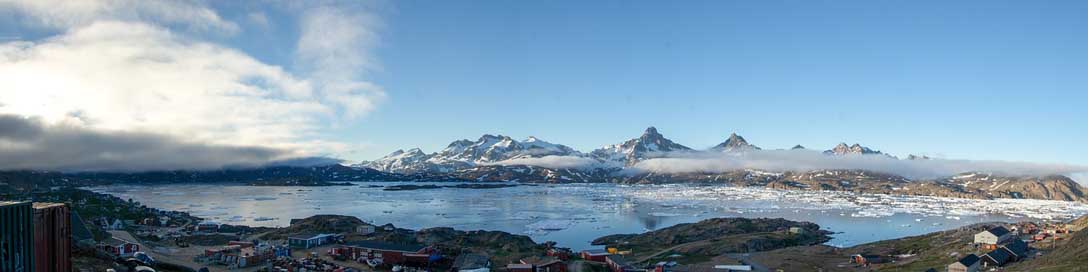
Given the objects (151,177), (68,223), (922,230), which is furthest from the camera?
(151,177)

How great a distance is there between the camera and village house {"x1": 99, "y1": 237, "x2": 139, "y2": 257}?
3131 centimetres

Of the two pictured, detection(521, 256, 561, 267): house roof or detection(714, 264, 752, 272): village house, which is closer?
detection(521, 256, 561, 267): house roof

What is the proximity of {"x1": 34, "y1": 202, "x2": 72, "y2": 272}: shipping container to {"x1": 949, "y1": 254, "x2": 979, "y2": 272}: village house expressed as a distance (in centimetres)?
3322

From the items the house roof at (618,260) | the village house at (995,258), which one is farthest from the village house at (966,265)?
the house roof at (618,260)

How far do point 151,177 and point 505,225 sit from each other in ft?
552

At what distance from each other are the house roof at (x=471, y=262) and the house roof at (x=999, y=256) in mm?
25034

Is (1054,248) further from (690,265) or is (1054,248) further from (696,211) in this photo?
(696,211)

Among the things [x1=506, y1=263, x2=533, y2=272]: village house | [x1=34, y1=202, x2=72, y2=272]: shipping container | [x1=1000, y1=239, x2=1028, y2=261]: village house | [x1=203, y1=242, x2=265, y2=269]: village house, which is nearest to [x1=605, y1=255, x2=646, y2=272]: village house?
[x1=506, y1=263, x2=533, y2=272]: village house

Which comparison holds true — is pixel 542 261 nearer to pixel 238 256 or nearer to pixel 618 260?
pixel 618 260

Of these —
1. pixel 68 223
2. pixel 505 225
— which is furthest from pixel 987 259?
pixel 505 225

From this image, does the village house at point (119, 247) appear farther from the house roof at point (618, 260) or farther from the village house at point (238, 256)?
the house roof at point (618, 260)

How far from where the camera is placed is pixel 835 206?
100500 mm

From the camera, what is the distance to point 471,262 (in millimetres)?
32844

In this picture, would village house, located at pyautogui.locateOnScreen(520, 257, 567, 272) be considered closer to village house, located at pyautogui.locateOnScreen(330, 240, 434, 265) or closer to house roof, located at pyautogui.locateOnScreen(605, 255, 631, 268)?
A: house roof, located at pyautogui.locateOnScreen(605, 255, 631, 268)
